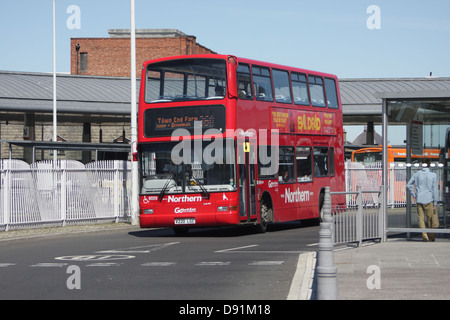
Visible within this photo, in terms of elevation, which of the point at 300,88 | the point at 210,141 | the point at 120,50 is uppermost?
the point at 120,50

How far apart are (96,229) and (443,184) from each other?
10.7m

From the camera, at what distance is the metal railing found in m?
15.6

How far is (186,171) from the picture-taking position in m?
21.0

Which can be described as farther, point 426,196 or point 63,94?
point 63,94

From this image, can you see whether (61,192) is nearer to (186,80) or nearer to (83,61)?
(186,80)

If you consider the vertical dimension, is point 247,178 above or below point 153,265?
above

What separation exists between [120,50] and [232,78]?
58.5 m

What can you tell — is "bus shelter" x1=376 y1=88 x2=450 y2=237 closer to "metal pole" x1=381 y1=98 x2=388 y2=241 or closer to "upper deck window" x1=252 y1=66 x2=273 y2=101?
"metal pole" x1=381 y1=98 x2=388 y2=241

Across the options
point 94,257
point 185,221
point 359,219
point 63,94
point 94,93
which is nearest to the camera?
point 94,257

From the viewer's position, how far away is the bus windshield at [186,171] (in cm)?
2066

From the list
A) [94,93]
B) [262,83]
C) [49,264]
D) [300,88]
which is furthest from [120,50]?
[49,264]

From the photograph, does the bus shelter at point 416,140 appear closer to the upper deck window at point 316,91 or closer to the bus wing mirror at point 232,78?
the bus wing mirror at point 232,78

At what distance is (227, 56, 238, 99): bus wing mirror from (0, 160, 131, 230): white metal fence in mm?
7085

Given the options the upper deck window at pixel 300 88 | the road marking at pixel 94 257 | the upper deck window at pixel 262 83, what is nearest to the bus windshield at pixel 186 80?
the upper deck window at pixel 262 83
